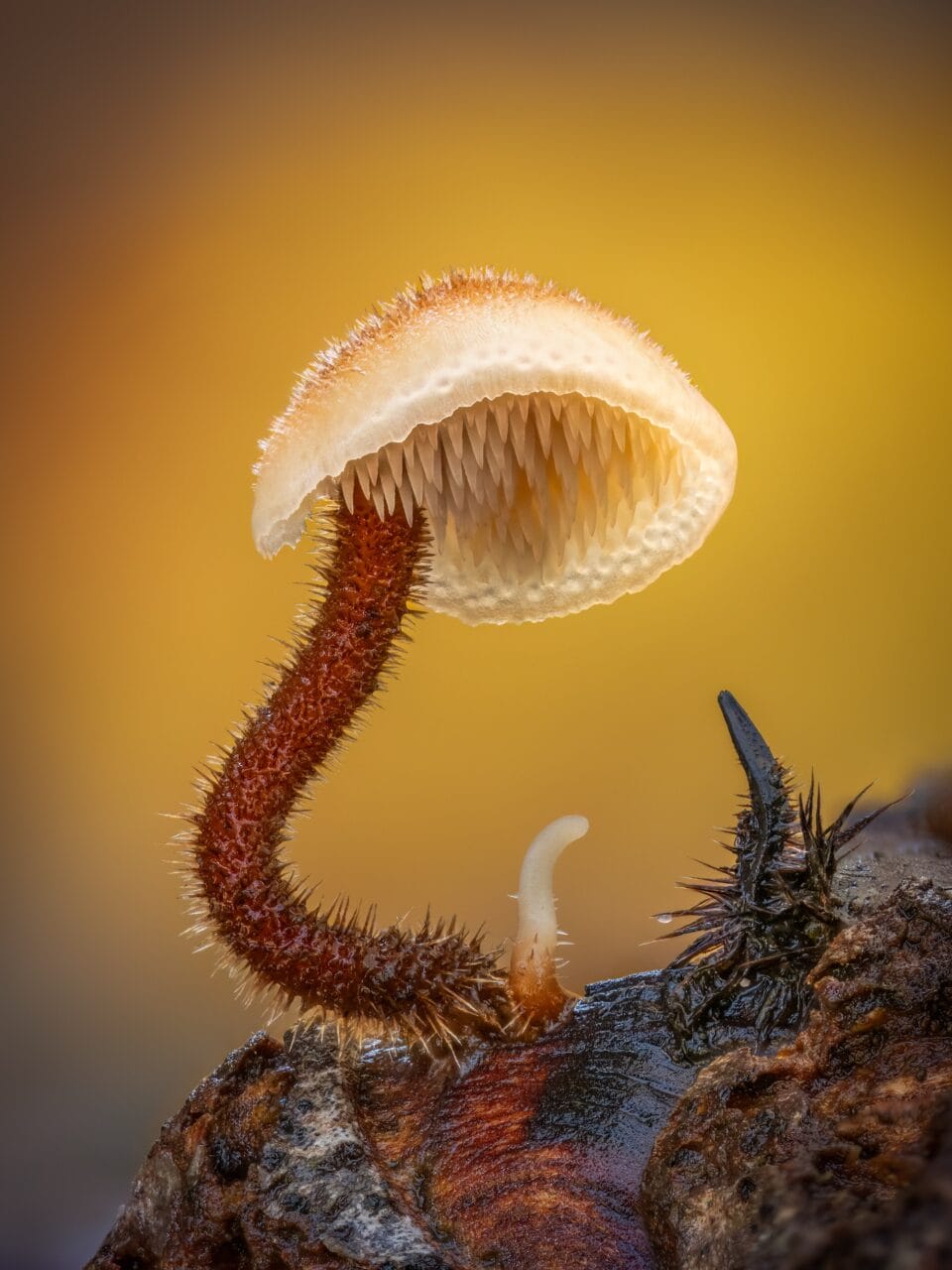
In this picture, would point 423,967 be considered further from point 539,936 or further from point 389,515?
point 389,515

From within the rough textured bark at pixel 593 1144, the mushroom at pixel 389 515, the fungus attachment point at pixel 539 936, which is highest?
the mushroom at pixel 389 515

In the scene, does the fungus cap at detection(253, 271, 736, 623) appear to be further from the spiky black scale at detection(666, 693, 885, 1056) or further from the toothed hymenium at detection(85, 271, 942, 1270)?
the spiky black scale at detection(666, 693, 885, 1056)

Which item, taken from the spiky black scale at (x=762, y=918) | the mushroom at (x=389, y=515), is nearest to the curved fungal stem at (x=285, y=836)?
the mushroom at (x=389, y=515)

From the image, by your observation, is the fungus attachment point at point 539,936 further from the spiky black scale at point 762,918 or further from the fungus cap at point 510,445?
the fungus cap at point 510,445

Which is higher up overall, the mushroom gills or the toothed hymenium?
the mushroom gills

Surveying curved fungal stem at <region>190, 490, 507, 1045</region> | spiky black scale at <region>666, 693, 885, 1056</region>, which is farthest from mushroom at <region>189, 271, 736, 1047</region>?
spiky black scale at <region>666, 693, 885, 1056</region>

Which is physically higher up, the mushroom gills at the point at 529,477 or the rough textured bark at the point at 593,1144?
the mushroom gills at the point at 529,477

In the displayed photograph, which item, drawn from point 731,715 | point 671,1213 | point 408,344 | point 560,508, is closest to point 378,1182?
point 671,1213
